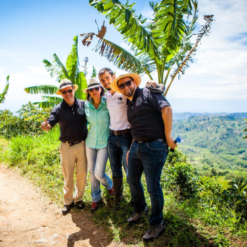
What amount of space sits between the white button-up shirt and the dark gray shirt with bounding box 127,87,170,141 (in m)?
0.42

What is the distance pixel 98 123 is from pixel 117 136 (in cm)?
46

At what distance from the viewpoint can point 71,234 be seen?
2957mm

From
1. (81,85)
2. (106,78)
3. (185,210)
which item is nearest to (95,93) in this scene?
(106,78)

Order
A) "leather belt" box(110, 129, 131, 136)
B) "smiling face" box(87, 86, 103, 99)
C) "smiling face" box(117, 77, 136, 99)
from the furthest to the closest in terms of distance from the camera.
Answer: "smiling face" box(87, 86, 103, 99), "leather belt" box(110, 129, 131, 136), "smiling face" box(117, 77, 136, 99)

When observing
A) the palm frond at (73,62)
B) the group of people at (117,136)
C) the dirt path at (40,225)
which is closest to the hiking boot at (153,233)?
the group of people at (117,136)

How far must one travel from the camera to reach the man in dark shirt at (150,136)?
92.6 inches

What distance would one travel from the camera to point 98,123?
3.15 m

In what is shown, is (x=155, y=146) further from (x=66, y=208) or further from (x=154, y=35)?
(x=154, y=35)

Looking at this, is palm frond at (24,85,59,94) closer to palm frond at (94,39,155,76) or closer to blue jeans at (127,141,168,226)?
palm frond at (94,39,155,76)

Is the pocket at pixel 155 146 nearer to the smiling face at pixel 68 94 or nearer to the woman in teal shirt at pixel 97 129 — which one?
the woman in teal shirt at pixel 97 129

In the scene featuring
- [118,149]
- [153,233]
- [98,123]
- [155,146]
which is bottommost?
[153,233]

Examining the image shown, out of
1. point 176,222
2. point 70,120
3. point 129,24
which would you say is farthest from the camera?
point 129,24

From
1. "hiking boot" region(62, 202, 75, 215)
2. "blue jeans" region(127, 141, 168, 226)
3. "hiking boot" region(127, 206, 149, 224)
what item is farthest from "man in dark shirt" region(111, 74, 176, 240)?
"hiking boot" region(62, 202, 75, 215)

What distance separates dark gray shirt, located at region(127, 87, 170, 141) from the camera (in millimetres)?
2377
